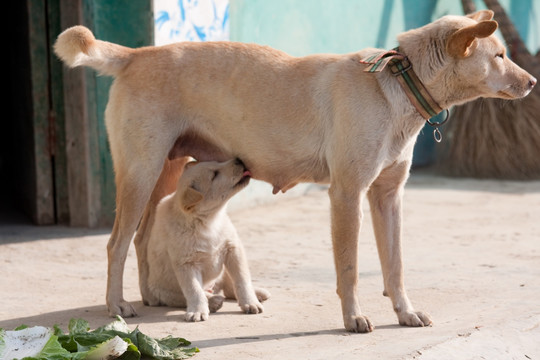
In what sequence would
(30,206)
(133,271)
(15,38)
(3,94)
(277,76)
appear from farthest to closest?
1. (3,94)
2. (15,38)
3. (30,206)
4. (133,271)
5. (277,76)

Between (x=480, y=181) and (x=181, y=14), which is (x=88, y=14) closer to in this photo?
(x=181, y=14)

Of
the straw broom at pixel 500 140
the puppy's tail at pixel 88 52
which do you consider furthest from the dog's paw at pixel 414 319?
the straw broom at pixel 500 140

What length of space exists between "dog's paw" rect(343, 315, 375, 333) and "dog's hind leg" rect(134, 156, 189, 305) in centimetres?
141

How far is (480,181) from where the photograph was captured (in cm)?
1031

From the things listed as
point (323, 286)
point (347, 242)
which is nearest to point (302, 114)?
point (347, 242)

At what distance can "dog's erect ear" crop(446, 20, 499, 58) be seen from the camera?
3.98m

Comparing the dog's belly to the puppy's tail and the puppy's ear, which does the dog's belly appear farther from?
the puppy's tail

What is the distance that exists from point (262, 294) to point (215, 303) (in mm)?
359

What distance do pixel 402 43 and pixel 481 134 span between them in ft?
21.5

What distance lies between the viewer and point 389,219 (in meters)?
4.58

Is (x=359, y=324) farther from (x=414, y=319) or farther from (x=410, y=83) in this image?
(x=410, y=83)

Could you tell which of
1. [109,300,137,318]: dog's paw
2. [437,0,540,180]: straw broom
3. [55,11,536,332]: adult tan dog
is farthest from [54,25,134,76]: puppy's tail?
[437,0,540,180]: straw broom

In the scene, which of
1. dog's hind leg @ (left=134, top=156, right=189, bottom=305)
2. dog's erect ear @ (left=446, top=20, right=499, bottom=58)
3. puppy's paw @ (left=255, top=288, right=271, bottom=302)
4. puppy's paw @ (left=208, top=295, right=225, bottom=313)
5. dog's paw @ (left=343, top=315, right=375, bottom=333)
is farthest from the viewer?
dog's hind leg @ (left=134, top=156, right=189, bottom=305)

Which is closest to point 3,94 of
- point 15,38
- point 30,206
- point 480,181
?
point 15,38
